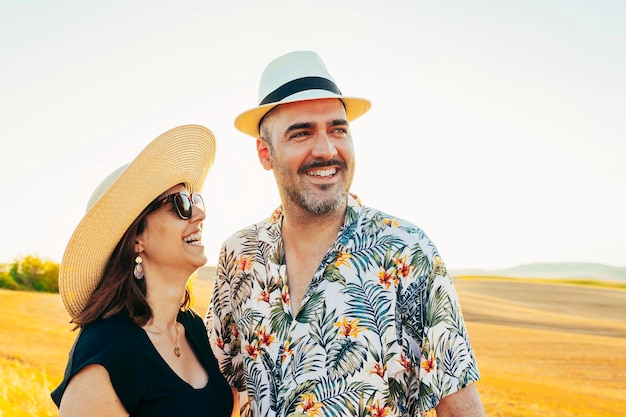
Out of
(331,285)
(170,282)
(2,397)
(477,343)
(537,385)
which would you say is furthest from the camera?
(477,343)

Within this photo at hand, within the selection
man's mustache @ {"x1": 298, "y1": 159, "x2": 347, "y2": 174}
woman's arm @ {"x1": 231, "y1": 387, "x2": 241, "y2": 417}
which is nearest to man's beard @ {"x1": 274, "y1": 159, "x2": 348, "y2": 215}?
man's mustache @ {"x1": 298, "y1": 159, "x2": 347, "y2": 174}

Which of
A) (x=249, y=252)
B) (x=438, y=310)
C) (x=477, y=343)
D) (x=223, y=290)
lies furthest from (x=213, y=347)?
(x=477, y=343)

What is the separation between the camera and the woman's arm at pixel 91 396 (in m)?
2.97

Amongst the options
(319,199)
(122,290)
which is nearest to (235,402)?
(122,290)

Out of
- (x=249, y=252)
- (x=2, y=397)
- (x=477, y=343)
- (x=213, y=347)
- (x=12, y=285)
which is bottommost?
(x=477, y=343)

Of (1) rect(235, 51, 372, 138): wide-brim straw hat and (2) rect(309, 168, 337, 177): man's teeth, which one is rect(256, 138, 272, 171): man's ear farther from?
(2) rect(309, 168, 337, 177): man's teeth

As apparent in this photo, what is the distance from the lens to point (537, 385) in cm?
1462

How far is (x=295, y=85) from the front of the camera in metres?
3.68

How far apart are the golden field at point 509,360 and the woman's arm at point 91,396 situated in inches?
194

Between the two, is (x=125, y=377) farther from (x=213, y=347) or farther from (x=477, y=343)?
(x=477, y=343)

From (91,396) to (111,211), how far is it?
97 centimetres

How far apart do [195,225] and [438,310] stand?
156 cm

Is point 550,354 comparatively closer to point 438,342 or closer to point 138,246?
point 438,342

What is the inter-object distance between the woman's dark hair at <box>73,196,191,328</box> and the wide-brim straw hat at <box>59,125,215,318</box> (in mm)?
48
